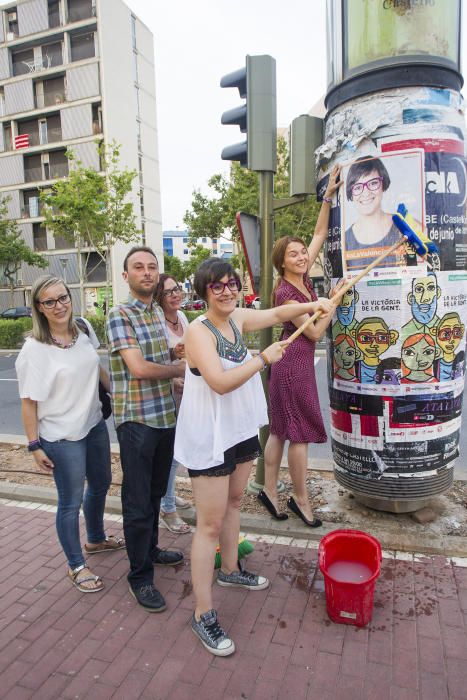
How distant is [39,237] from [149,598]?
3574 cm

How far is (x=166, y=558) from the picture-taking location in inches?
125

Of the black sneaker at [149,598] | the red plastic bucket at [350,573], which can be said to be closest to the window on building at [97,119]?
the black sneaker at [149,598]

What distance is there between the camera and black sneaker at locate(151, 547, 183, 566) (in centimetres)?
318

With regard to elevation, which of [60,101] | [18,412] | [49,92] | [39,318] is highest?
[49,92]

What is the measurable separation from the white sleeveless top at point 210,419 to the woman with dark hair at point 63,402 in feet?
2.66

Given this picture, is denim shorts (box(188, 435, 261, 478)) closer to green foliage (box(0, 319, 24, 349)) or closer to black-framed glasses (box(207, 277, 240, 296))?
black-framed glasses (box(207, 277, 240, 296))

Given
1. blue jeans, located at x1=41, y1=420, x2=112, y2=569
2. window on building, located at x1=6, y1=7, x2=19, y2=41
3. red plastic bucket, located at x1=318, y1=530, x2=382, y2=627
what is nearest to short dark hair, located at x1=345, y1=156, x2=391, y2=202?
Result: red plastic bucket, located at x1=318, y1=530, x2=382, y2=627

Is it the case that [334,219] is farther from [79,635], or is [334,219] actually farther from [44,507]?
[44,507]

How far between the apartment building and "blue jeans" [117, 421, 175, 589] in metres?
29.6

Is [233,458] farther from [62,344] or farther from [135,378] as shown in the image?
[62,344]

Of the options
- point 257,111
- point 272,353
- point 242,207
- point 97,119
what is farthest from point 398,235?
point 97,119

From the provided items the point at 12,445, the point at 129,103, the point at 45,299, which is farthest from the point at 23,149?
the point at 45,299

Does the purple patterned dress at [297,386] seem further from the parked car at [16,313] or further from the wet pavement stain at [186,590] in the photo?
the parked car at [16,313]

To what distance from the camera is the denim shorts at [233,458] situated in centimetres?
235
